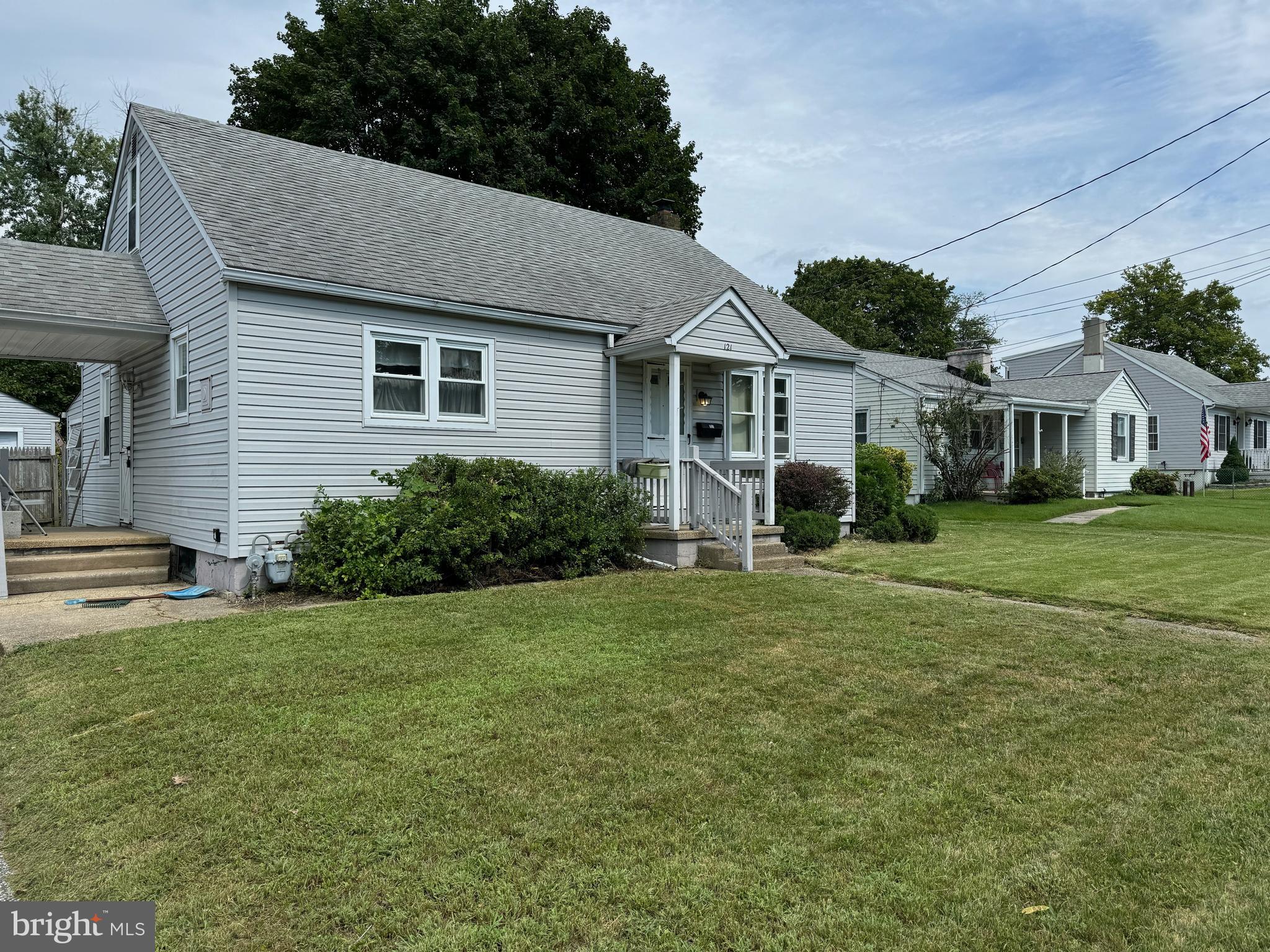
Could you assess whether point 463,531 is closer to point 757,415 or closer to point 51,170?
point 757,415

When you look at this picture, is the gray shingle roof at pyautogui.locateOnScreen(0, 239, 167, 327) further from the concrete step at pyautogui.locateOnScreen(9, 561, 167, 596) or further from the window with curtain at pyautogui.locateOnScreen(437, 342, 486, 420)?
the window with curtain at pyautogui.locateOnScreen(437, 342, 486, 420)

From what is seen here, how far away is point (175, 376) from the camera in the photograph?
1060 cm

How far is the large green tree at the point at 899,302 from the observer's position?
46312 mm

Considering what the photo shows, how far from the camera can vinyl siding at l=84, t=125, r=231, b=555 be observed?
9.27 m

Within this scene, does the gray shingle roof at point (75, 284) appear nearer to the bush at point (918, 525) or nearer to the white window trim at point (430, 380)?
the white window trim at point (430, 380)

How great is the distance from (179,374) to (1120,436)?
→ 29177mm

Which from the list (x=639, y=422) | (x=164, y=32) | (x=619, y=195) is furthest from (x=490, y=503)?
(x=619, y=195)

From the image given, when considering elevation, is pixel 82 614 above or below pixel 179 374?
below

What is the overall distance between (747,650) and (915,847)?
3.08 m

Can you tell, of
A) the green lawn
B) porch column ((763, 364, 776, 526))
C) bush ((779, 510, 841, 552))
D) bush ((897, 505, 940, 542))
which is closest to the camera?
the green lawn

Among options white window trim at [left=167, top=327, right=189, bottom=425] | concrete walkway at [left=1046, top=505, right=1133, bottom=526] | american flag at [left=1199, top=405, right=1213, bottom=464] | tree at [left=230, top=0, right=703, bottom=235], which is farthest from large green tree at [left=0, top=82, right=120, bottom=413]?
american flag at [left=1199, top=405, right=1213, bottom=464]

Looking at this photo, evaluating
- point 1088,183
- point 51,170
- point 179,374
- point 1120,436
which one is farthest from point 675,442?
point 51,170

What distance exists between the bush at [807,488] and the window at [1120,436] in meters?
18.4

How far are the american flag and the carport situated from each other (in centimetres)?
3423
